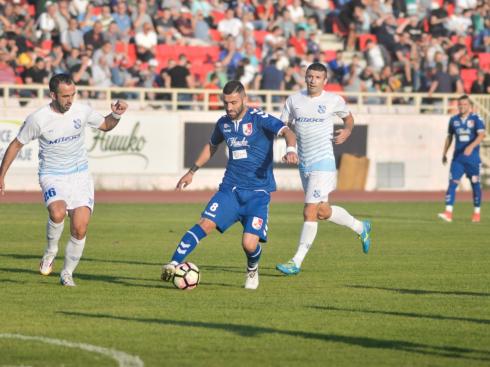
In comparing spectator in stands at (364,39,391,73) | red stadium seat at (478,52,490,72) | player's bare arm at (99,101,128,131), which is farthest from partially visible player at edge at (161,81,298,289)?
red stadium seat at (478,52,490,72)

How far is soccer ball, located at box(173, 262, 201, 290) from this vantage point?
1184cm

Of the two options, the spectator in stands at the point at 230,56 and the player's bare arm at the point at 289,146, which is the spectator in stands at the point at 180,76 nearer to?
the spectator in stands at the point at 230,56

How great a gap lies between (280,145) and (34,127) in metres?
17.7

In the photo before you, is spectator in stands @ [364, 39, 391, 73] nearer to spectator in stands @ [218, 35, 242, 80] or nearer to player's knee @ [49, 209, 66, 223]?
spectator in stands @ [218, 35, 242, 80]

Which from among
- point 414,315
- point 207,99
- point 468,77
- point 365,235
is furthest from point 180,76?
point 414,315

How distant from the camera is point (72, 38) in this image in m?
28.5

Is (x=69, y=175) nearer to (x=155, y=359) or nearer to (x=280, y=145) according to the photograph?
(x=155, y=359)

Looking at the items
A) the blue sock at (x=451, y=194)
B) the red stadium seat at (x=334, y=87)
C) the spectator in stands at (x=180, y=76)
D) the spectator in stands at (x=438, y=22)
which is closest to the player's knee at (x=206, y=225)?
the blue sock at (x=451, y=194)

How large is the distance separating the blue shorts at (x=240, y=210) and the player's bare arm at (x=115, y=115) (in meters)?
1.27

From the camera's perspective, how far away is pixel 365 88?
105 feet

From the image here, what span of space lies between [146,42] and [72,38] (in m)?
2.15

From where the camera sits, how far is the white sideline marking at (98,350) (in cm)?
812

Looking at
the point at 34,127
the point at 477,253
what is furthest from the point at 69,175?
the point at 477,253

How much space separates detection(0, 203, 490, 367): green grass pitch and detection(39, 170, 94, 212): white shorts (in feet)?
2.78
